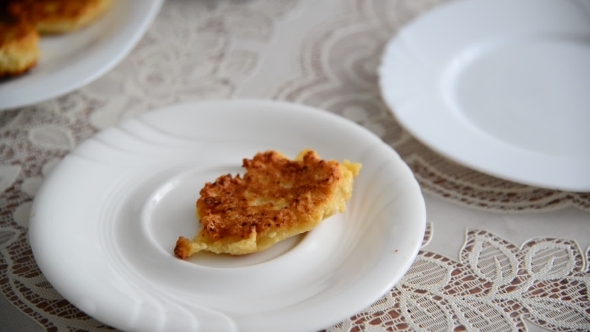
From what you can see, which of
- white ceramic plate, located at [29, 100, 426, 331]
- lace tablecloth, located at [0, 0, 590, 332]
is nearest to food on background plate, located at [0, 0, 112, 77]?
lace tablecloth, located at [0, 0, 590, 332]

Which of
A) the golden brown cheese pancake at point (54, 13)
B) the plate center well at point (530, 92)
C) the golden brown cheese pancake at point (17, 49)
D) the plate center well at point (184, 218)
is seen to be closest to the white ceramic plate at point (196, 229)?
the plate center well at point (184, 218)

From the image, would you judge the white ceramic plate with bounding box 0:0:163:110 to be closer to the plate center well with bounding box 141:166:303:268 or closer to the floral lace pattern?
the plate center well with bounding box 141:166:303:268

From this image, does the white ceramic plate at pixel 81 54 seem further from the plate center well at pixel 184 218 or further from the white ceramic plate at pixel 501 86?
the white ceramic plate at pixel 501 86

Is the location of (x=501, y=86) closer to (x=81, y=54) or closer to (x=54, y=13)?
(x=81, y=54)

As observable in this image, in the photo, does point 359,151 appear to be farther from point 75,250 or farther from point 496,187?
point 75,250

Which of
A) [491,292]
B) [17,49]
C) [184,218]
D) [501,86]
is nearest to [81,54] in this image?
[17,49]
